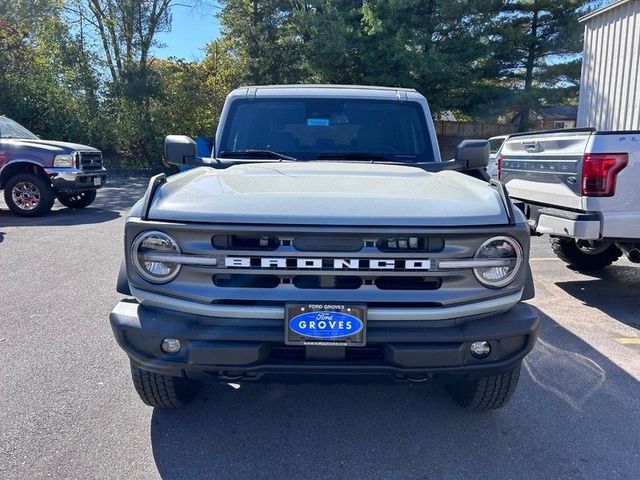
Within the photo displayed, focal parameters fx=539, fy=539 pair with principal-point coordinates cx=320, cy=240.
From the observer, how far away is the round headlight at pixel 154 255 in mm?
2469

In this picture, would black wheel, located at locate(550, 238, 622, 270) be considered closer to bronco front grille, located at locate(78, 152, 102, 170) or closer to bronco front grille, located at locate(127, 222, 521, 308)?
bronco front grille, located at locate(127, 222, 521, 308)

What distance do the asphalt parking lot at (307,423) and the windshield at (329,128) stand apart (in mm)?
1718

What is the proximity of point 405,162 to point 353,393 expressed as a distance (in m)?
1.67

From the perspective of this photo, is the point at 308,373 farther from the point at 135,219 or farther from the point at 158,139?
the point at 158,139

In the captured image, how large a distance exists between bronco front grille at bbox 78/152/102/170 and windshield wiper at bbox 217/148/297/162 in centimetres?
769

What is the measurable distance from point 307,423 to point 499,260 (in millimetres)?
1428

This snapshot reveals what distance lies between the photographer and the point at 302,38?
2180cm

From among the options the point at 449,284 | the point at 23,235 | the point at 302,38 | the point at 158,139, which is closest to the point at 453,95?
the point at 302,38

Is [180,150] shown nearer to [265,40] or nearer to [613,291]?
[613,291]

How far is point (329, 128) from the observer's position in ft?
13.4

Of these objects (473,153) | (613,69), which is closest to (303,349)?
(473,153)

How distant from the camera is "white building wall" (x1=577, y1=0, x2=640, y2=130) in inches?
381

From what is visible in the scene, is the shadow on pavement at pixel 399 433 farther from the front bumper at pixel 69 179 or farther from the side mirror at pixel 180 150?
the front bumper at pixel 69 179

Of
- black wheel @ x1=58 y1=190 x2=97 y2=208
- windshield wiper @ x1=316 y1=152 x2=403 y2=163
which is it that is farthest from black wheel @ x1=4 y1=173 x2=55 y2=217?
windshield wiper @ x1=316 y1=152 x2=403 y2=163
